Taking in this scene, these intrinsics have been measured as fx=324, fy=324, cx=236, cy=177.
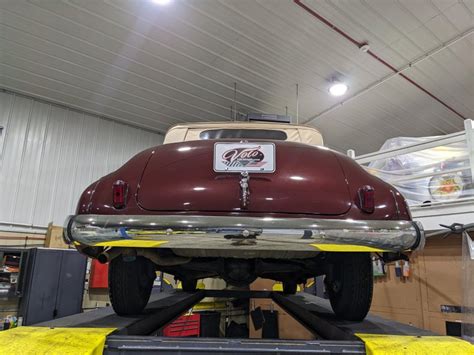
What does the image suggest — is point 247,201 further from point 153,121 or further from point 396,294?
point 153,121

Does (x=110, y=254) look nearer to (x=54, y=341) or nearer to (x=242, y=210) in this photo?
(x=54, y=341)

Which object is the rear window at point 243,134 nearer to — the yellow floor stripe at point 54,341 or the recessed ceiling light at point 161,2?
the yellow floor stripe at point 54,341

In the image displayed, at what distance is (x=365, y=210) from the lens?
139cm

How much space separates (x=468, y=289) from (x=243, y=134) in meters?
2.76

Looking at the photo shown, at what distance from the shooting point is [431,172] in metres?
3.52

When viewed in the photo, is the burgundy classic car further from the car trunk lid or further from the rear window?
the rear window

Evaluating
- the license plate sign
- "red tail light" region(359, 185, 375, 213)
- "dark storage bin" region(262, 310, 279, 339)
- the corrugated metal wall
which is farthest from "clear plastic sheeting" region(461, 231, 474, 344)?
the corrugated metal wall

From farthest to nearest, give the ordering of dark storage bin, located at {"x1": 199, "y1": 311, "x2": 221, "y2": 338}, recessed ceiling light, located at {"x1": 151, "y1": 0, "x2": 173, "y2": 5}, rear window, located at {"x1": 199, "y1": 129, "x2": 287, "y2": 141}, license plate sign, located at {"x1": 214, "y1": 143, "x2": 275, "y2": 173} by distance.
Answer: dark storage bin, located at {"x1": 199, "y1": 311, "x2": 221, "y2": 338} → recessed ceiling light, located at {"x1": 151, "y1": 0, "x2": 173, "y2": 5} → rear window, located at {"x1": 199, "y1": 129, "x2": 287, "y2": 141} → license plate sign, located at {"x1": 214, "y1": 143, "x2": 275, "y2": 173}

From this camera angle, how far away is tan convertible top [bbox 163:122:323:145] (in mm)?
2244

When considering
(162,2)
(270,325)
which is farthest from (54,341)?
(270,325)

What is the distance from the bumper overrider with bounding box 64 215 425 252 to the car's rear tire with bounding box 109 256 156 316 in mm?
359

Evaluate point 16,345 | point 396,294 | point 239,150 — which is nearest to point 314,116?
point 396,294

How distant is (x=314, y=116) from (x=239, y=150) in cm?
600

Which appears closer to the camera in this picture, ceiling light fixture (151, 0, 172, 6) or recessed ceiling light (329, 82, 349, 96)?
ceiling light fixture (151, 0, 172, 6)
